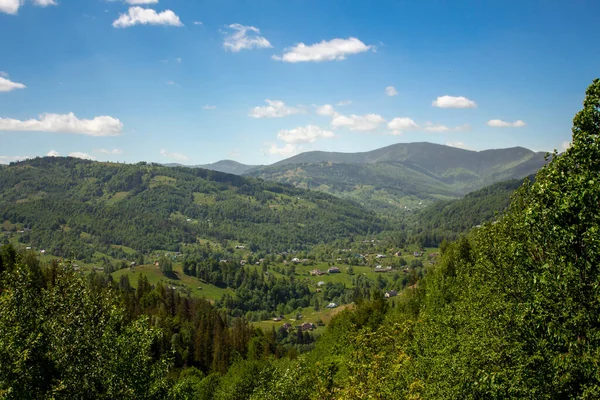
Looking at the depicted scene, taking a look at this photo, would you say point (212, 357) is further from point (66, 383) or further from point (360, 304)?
point (66, 383)

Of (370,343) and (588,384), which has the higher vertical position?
(588,384)

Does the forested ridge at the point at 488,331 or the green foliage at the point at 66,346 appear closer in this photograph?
the forested ridge at the point at 488,331

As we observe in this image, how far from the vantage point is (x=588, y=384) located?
1630 cm

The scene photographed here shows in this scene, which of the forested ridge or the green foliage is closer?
the forested ridge

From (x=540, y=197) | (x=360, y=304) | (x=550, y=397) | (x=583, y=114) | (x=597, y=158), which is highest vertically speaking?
(x=583, y=114)

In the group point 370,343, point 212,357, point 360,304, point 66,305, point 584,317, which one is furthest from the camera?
point 212,357

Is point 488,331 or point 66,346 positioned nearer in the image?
point 66,346

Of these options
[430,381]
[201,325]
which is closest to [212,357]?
Answer: [201,325]

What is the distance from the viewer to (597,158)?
16.9 meters

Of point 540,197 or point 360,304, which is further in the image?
point 360,304

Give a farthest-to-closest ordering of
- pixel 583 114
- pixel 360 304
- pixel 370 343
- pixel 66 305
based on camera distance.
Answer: pixel 360 304 < pixel 370 343 < pixel 66 305 < pixel 583 114

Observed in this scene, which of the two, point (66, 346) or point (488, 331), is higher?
point (66, 346)

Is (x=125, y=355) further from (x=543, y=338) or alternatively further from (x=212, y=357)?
(x=212, y=357)

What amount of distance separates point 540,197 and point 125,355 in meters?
23.4
